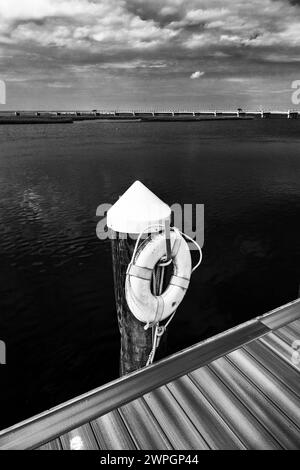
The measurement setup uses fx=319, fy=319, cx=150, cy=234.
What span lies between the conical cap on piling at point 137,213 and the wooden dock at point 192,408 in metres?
1.62

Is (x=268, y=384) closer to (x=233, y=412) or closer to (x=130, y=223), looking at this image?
(x=233, y=412)

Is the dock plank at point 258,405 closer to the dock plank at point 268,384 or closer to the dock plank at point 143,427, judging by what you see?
the dock plank at point 268,384

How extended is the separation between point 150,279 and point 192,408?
145cm

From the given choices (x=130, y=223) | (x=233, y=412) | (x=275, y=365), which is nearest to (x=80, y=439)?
(x=233, y=412)

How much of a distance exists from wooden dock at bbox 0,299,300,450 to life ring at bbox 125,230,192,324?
60cm

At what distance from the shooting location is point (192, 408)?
320 centimetres

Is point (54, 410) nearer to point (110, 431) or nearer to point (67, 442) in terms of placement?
point (67, 442)

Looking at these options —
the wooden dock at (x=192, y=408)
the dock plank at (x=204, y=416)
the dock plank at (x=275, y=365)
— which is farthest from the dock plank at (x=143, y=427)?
the dock plank at (x=275, y=365)

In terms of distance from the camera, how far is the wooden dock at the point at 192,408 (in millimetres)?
2902

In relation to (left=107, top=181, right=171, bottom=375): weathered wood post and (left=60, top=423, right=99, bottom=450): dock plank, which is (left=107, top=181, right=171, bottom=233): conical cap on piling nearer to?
(left=107, top=181, right=171, bottom=375): weathered wood post

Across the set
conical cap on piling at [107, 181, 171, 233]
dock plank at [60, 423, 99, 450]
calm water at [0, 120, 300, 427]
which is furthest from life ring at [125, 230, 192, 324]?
calm water at [0, 120, 300, 427]

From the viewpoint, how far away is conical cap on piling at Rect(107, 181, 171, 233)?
3643 millimetres
